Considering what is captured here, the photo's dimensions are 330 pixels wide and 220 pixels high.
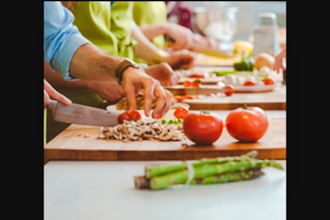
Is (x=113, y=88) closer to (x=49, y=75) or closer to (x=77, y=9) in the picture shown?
(x=49, y=75)

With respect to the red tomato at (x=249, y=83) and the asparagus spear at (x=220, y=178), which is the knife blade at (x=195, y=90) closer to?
the red tomato at (x=249, y=83)

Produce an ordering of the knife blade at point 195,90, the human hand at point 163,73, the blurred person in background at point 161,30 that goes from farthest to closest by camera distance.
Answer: the blurred person in background at point 161,30 → the knife blade at point 195,90 → the human hand at point 163,73

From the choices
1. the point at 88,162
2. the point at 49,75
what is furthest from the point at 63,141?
the point at 49,75

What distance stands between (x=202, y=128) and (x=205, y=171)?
252 millimetres

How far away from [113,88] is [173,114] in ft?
1.02

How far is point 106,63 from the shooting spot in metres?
1.52

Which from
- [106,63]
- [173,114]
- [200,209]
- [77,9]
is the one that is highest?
[77,9]

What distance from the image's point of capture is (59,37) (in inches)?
63.9

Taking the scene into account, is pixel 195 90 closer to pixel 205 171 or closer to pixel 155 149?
pixel 155 149

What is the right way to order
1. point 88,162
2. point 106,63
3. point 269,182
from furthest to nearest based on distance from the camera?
point 106,63 < point 88,162 < point 269,182

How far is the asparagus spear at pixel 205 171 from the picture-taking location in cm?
97

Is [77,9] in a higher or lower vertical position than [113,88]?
higher

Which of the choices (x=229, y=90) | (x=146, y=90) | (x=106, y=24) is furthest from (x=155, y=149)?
(x=106, y=24)

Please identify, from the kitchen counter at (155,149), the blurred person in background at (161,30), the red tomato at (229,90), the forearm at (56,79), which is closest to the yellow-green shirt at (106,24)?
the forearm at (56,79)
